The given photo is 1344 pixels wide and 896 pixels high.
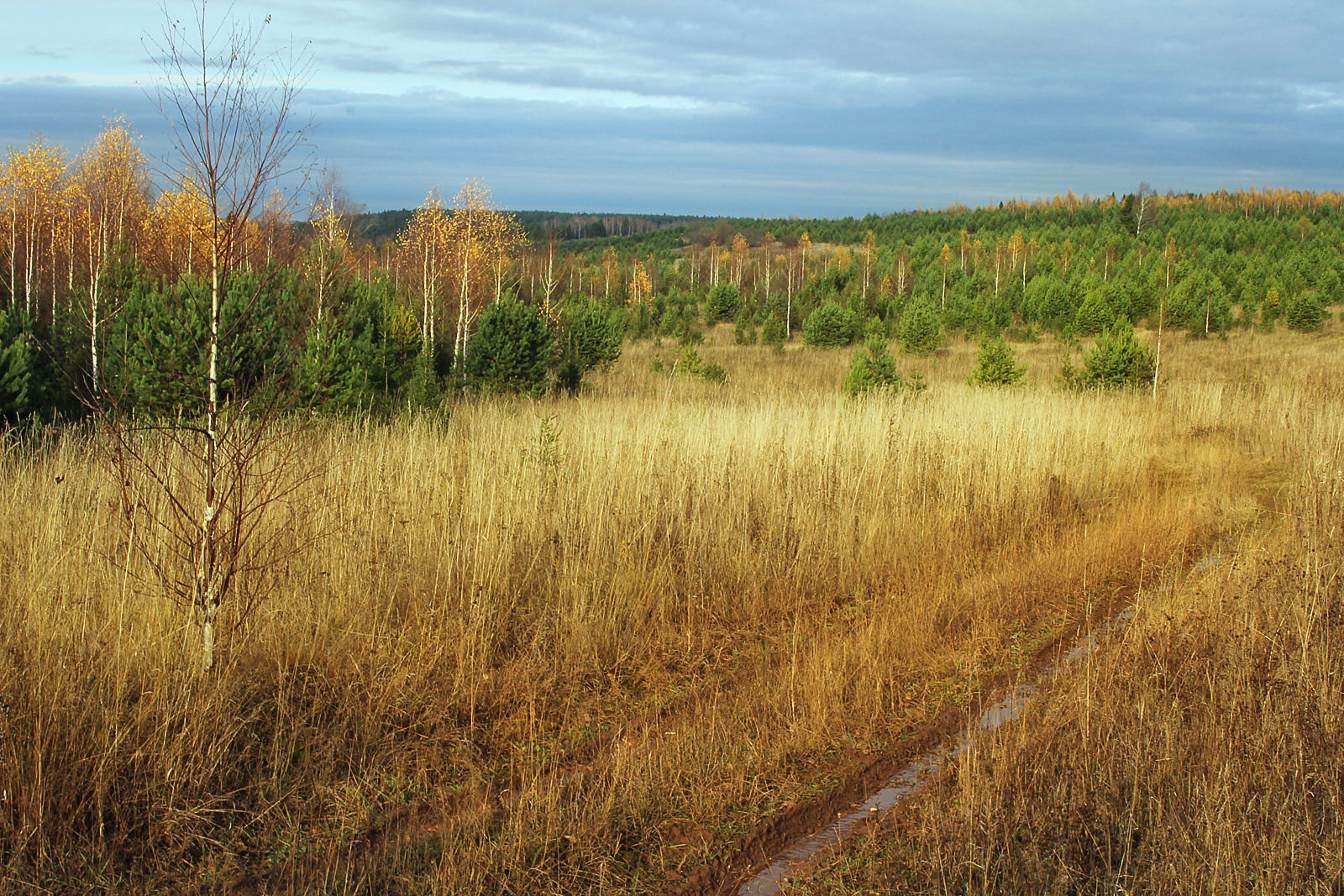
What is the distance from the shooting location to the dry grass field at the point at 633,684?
2.95m

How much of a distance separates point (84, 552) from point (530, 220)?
124555mm

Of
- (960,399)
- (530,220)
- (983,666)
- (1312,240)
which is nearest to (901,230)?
(1312,240)

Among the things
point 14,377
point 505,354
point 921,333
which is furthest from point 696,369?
point 921,333

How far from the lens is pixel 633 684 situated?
4.64 m

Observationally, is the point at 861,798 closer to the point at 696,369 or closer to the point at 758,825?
the point at 758,825

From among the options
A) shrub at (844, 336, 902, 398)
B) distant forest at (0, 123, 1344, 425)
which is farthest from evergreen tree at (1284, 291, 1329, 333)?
shrub at (844, 336, 902, 398)

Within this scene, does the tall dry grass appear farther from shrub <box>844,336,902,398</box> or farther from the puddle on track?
shrub <box>844,336,902,398</box>

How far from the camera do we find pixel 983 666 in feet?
16.2

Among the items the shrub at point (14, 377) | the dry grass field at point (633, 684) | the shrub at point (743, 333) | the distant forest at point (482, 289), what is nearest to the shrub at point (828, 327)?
the distant forest at point (482, 289)

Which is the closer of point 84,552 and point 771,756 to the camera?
point 771,756

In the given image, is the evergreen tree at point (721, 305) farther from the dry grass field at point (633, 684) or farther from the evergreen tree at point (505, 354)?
the dry grass field at point (633, 684)

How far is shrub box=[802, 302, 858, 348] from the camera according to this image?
37.8 metres

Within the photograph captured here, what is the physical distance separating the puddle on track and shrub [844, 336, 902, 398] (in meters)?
10.8

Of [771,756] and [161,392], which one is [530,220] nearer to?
[161,392]
